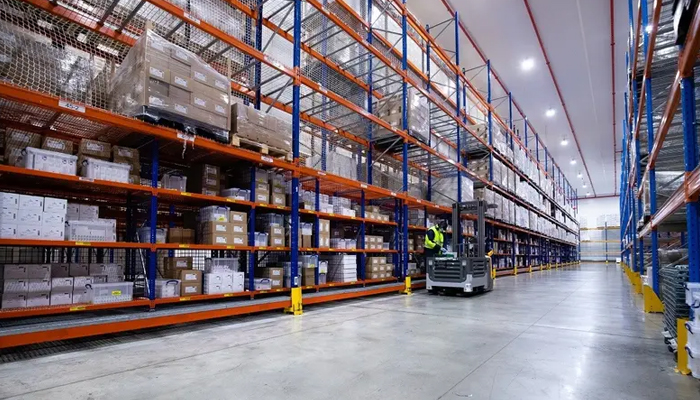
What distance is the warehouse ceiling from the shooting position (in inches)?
506

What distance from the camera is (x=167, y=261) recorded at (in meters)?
6.04

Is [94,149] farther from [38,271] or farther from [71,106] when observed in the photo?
→ [38,271]

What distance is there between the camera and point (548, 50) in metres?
15.0

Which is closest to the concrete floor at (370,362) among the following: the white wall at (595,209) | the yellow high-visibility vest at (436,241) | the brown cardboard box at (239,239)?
the brown cardboard box at (239,239)

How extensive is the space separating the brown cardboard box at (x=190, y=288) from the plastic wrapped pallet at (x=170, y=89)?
84.7 inches

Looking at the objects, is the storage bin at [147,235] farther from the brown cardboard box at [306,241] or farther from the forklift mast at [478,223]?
the forklift mast at [478,223]

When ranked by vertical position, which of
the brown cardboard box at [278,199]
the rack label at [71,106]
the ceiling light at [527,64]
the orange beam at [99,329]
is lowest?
the orange beam at [99,329]

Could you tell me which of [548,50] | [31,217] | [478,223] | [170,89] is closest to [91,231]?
[31,217]

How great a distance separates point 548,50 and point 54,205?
16268 millimetres

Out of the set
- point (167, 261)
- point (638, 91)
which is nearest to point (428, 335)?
point (167, 261)

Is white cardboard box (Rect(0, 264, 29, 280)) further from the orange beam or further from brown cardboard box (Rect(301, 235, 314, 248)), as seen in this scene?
brown cardboard box (Rect(301, 235, 314, 248))

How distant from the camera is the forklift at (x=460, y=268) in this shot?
31.3 ft

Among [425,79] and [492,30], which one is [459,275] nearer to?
[425,79]

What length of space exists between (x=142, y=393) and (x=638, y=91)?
10.9 metres
